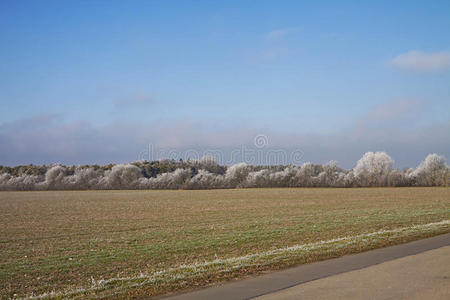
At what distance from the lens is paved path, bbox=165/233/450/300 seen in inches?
313

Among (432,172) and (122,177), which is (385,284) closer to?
(432,172)

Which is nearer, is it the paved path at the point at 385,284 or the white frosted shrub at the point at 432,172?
the paved path at the point at 385,284

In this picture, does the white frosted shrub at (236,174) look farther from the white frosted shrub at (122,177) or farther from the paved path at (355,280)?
the paved path at (355,280)

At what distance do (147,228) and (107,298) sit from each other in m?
18.5

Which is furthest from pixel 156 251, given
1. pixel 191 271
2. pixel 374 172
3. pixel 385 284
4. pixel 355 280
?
pixel 374 172

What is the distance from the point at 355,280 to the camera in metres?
9.01

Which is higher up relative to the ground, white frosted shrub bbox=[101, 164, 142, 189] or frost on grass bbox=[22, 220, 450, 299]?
white frosted shrub bbox=[101, 164, 142, 189]

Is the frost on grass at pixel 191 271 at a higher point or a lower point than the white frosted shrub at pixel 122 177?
lower

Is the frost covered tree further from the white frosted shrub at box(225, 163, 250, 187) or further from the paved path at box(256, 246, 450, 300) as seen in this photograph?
the paved path at box(256, 246, 450, 300)

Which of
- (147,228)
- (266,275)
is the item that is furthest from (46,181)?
(266,275)

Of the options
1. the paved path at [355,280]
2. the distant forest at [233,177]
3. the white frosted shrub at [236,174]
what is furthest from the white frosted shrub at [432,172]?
the paved path at [355,280]

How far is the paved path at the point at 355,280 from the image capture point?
7.95 m

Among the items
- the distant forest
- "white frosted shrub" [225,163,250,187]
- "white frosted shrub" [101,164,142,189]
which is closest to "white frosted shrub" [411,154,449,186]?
the distant forest

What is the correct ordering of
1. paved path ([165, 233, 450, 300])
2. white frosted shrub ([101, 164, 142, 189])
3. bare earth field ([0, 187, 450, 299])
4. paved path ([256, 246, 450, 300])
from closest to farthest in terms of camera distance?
paved path ([256, 246, 450, 300]), paved path ([165, 233, 450, 300]), bare earth field ([0, 187, 450, 299]), white frosted shrub ([101, 164, 142, 189])
